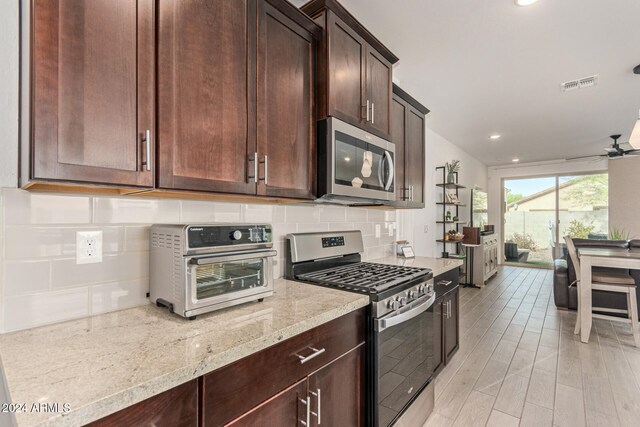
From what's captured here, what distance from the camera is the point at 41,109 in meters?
0.81

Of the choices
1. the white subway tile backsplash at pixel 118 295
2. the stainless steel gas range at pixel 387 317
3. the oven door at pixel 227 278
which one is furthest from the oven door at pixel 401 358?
the white subway tile backsplash at pixel 118 295

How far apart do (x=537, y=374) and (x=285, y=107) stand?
282cm

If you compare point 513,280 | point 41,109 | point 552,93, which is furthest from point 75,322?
point 513,280

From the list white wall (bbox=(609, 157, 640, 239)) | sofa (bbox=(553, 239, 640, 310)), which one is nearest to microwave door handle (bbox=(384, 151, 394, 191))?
Answer: sofa (bbox=(553, 239, 640, 310))

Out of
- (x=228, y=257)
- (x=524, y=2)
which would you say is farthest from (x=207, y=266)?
(x=524, y=2)

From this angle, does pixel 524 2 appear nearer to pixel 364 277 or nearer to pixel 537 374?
pixel 364 277

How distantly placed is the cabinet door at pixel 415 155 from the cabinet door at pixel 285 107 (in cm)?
120

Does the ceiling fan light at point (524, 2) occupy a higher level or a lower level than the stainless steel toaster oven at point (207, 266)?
higher

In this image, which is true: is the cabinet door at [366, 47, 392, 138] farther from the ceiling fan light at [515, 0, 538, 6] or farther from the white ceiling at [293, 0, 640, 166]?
the ceiling fan light at [515, 0, 538, 6]

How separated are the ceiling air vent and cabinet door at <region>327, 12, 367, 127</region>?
2.53 m

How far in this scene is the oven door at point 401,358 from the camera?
1.44 m

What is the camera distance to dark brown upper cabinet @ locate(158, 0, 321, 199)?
3.54 ft

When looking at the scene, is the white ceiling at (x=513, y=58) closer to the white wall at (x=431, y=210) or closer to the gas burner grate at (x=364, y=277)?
the white wall at (x=431, y=210)

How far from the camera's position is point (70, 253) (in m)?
1.08
